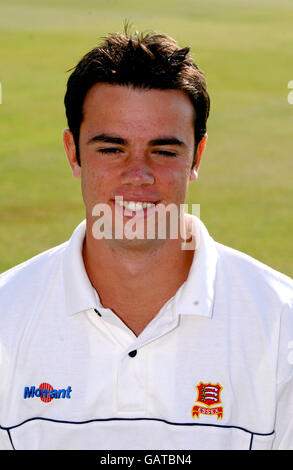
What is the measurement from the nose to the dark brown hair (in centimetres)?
23

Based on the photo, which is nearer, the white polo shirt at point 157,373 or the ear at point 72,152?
the white polo shirt at point 157,373

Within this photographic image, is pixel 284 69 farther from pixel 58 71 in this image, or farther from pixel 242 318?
pixel 242 318

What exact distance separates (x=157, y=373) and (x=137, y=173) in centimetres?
58

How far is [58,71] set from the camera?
17.6 metres

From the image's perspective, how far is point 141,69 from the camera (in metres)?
2.58

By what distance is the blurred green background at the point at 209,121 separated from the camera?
9.41 m

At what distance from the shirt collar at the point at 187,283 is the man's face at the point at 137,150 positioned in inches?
6.3

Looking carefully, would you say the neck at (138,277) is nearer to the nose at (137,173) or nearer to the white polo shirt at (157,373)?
the white polo shirt at (157,373)

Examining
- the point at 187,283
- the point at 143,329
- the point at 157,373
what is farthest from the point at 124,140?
the point at 157,373

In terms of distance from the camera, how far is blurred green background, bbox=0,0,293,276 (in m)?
9.41

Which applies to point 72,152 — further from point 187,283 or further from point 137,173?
point 187,283

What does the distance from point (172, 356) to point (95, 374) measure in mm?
228

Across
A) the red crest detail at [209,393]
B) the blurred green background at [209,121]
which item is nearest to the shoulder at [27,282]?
the red crest detail at [209,393]
